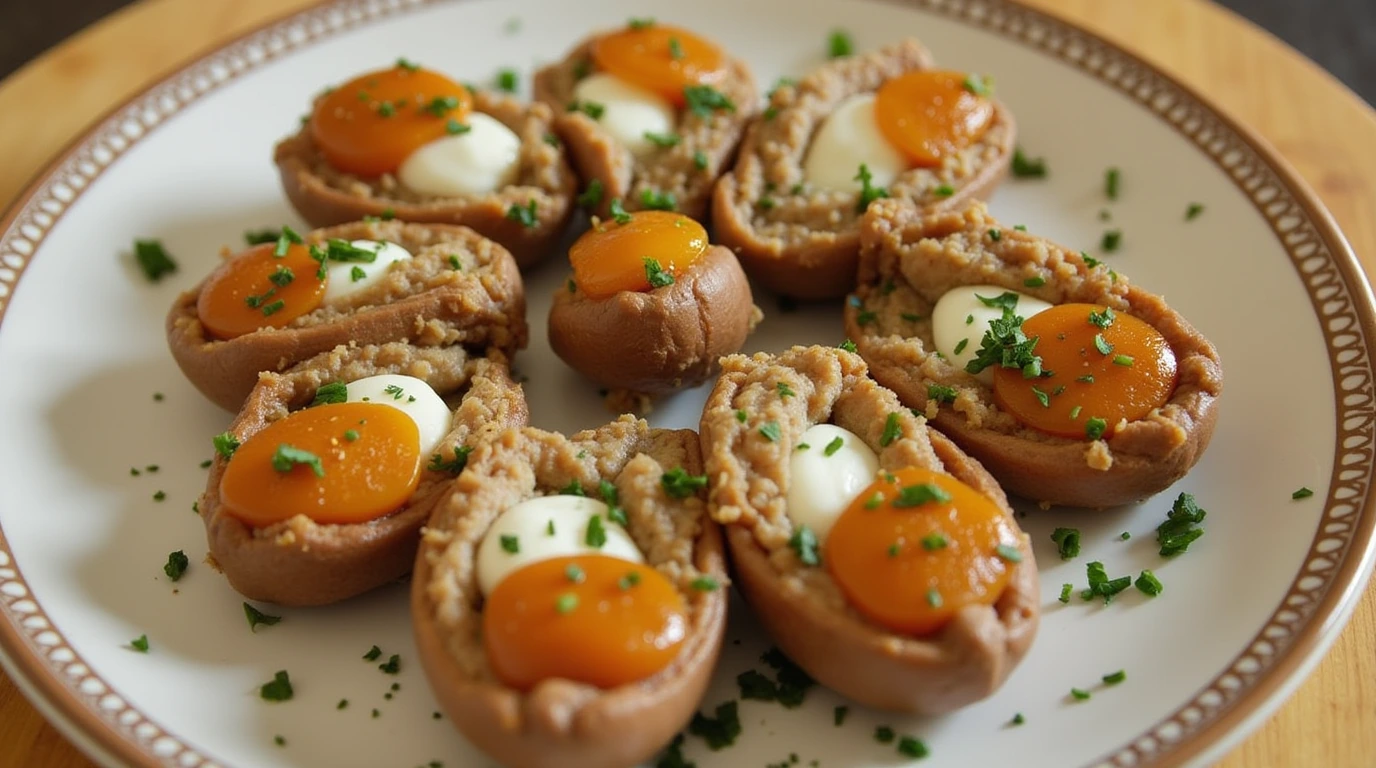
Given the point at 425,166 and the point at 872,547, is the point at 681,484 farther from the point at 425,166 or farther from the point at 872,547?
the point at 425,166

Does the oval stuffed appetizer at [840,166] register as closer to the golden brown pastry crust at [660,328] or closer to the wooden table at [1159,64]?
the golden brown pastry crust at [660,328]

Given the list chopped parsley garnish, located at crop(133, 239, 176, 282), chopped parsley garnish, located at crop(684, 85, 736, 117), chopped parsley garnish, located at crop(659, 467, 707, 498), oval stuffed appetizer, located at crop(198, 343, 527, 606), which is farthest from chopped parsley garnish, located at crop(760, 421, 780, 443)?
chopped parsley garnish, located at crop(133, 239, 176, 282)

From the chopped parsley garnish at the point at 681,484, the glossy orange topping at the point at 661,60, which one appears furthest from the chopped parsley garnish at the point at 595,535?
the glossy orange topping at the point at 661,60

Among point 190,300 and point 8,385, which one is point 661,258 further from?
point 8,385

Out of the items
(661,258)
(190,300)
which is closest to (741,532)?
(661,258)

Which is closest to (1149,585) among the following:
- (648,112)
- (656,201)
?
(656,201)

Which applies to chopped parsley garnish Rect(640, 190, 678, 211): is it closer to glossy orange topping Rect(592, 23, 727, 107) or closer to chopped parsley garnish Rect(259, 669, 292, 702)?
glossy orange topping Rect(592, 23, 727, 107)
